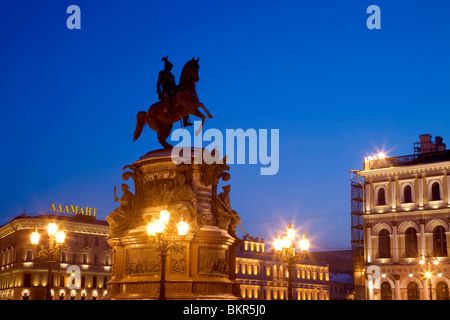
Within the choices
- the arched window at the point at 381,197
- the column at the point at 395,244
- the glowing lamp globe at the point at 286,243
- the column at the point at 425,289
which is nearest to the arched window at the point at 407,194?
the arched window at the point at 381,197

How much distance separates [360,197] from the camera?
69.2m

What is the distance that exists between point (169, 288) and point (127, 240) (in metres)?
2.47

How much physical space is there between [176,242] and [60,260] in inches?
2567

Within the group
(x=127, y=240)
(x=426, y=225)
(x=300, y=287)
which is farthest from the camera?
(x=300, y=287)

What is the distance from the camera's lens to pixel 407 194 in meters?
59.3

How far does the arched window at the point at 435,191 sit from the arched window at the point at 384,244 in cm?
533

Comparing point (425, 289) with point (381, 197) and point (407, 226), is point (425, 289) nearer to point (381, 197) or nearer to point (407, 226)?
point (407, 226)

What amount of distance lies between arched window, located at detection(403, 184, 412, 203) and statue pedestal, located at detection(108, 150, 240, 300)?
39.6 m

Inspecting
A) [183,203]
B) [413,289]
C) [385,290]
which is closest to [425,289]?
[413,289]

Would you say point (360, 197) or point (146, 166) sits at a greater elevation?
point (360, 197)
